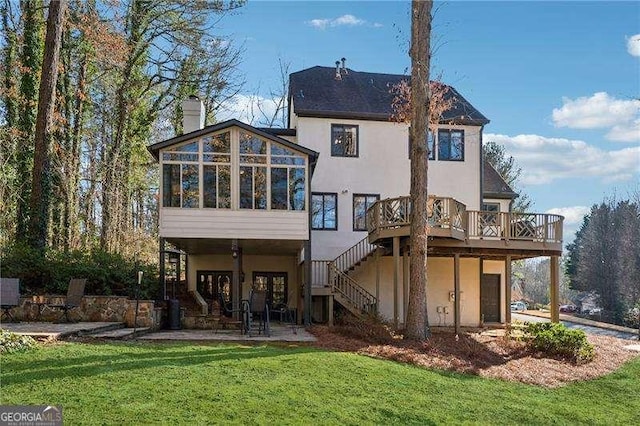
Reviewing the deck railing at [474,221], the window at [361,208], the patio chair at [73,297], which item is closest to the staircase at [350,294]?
the window at [361,208]

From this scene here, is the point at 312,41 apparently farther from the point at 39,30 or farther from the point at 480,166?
the point at 39,30

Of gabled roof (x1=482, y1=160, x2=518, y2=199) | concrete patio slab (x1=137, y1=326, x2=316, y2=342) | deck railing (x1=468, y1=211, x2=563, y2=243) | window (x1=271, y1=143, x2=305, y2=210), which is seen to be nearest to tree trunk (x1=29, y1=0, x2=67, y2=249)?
concrete patio slab (x1=137, y1=326, x2=316, y2=342)

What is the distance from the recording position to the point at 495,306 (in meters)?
19.0

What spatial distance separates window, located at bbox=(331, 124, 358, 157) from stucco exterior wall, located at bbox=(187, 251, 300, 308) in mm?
4107

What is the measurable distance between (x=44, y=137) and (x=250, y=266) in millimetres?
7597

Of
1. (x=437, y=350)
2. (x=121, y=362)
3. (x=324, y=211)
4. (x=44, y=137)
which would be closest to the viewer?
(x=121, y=362)

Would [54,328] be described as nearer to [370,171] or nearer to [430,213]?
[430,213]

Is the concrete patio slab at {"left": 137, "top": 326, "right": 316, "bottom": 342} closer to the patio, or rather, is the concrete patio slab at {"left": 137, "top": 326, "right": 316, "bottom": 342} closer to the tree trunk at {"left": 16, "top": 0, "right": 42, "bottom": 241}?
the patio

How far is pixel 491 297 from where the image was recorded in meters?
19.0

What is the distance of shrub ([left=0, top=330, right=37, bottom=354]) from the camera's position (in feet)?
24.7

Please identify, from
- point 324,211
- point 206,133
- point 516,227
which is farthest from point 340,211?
point 206,133

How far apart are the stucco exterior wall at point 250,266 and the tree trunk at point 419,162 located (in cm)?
689

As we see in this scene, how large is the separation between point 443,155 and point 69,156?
45.9ft

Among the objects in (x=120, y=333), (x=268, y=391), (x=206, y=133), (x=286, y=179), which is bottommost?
(x=120, y=333)
